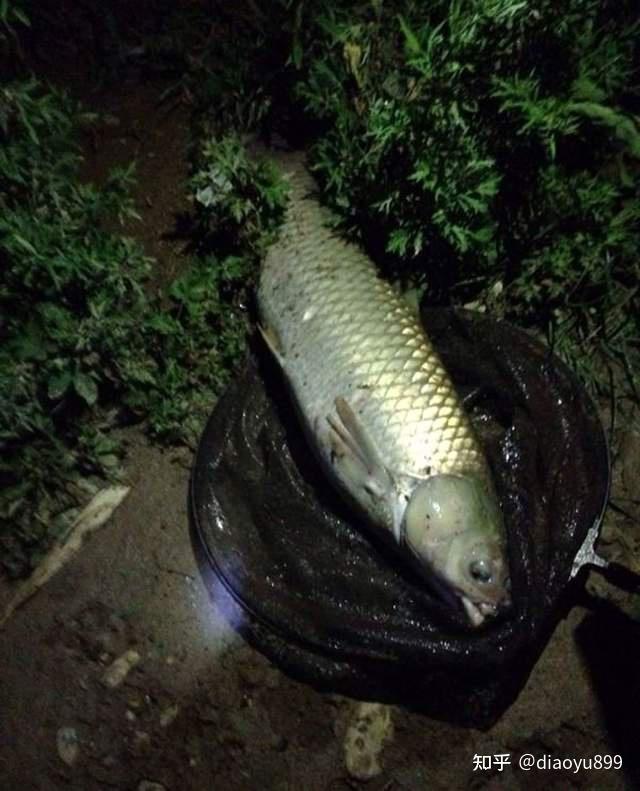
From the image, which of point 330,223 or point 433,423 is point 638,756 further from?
point 330,223

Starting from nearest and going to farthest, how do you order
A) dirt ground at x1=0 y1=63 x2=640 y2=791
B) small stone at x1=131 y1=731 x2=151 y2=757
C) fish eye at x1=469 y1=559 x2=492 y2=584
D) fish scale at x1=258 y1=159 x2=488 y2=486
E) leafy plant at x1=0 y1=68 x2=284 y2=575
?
fish eye at x1=469 y1=559 x2=492 y2=584 < fish scale at x1=258 y1=159 x2=488 y2=486 < dirt ground at x1=0 y1=63 x2=640 y2=791 < small stone at x1=131 y1=731 x2=151 y2=757 < leafy plant at x1=0 y1=68 x2=284 y2=575

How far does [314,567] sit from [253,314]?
1.25m

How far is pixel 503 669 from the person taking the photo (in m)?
2.73

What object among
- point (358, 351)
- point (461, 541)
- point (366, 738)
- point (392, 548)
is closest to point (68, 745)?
point (366, 738)

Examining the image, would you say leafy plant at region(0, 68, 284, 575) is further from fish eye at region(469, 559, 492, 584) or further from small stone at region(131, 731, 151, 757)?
fish eye at region(469, 559, 492, 584)

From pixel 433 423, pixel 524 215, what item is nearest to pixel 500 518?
pixel 433 423

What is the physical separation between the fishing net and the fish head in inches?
4.6

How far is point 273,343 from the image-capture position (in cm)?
313

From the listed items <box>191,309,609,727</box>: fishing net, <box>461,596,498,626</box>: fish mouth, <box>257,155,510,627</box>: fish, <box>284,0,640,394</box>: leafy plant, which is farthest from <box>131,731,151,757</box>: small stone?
<box>284,0,640,394</box>: leafy plant

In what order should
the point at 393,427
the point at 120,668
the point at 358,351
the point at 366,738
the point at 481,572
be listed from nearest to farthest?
the point at 481,572 < the point at 393,427 < the point at 358,351 < the point at 366,738 < the point at 120,668

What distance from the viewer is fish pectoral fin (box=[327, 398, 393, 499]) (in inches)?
108

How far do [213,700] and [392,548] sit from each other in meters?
1.00

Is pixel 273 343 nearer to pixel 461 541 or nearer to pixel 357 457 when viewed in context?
pixel 357 457

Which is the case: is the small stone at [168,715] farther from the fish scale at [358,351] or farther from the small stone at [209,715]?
the fish scale at [358,351]
